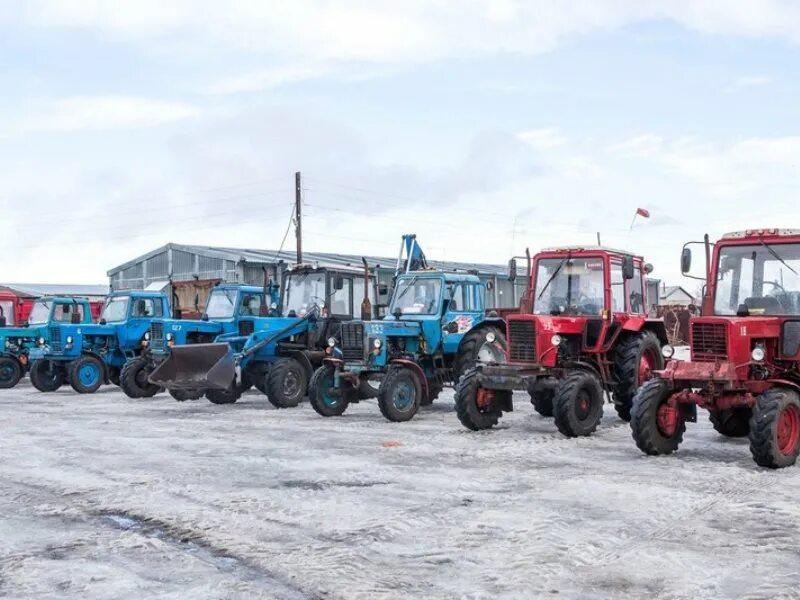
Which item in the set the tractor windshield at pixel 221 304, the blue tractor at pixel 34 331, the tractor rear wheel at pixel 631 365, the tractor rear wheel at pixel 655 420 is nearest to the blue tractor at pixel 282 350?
the tractor windshield at pixel 221 304

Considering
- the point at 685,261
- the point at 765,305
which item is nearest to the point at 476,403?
the point at 685,261

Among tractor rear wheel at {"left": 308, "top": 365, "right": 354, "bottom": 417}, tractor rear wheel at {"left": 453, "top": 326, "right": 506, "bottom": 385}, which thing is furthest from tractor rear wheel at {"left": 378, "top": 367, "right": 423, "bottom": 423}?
tractor rear wheel at {"left": 308, "top": 365, "right": 354, "bottom": 417}

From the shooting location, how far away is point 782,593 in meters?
5.13

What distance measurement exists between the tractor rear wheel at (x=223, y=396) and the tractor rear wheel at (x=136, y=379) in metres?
2.14

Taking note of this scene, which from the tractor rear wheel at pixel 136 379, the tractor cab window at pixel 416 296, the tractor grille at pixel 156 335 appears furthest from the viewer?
the tractor grille at pixel 156 335

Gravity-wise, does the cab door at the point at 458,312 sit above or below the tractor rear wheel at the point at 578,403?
above

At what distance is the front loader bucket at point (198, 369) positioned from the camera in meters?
14.9

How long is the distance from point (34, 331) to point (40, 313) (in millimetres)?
461

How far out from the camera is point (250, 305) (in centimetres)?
1769

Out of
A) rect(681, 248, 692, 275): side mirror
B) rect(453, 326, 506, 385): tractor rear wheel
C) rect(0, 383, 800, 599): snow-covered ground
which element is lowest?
rect(0, 383, 800, 599): snow-covered ground

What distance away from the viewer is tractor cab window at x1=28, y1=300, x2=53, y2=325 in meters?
20.6

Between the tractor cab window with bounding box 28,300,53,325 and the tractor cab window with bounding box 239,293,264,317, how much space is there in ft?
17.2

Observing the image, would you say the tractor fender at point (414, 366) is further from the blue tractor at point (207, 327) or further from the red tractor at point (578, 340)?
the blue tractor at point (207, 327)

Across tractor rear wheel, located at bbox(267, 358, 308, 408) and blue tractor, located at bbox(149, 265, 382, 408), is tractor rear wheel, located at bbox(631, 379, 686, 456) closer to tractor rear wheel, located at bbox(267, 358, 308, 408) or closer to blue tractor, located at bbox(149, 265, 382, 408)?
blue tractor, located at bbox(149, 265, 382, 408)
